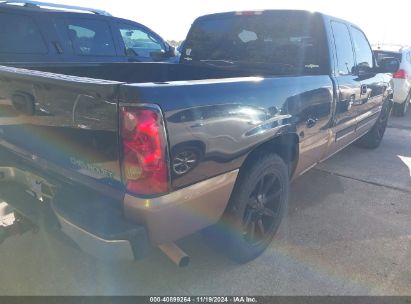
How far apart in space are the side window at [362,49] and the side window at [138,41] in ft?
12.3

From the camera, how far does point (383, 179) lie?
4.42 meters

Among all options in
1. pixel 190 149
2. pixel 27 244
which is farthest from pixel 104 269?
pixel 190 149

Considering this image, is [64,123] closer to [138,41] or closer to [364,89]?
[364,89]

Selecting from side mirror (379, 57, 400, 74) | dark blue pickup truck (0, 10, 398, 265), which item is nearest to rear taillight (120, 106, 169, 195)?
dark blue pickup truck (0, 10, 398, 265)

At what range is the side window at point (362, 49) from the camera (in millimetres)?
4126

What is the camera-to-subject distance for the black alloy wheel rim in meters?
2.60

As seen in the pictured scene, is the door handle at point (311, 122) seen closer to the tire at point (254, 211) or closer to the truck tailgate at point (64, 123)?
the tire at point (254, 211)

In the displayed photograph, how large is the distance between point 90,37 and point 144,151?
4.69 meters

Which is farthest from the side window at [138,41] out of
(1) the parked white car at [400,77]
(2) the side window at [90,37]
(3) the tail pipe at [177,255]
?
(1) the parked white car at [400,77]

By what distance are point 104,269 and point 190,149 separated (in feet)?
4.49

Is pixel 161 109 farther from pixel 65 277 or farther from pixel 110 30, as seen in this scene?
pixel 110 30

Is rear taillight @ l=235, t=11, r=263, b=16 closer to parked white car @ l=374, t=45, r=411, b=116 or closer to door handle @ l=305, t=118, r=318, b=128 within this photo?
door handle @ l=305, t=118, r=318, b=128

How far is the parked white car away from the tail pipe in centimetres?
776

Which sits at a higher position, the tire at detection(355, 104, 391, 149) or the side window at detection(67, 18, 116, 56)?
the side window at detection(67, 18, 116, 56)
